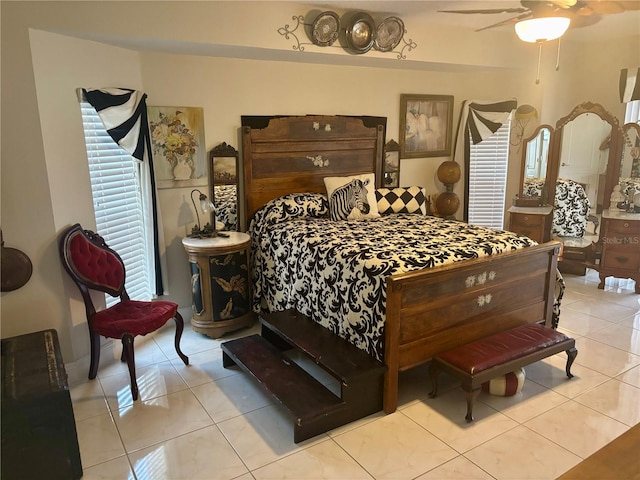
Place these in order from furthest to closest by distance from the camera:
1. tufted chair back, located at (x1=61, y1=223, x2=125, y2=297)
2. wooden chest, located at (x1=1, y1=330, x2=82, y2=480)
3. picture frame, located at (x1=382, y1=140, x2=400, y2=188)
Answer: picture frame, located at (x1=382, y1=140, x2=400, y2=188)
tufted chair back, located at (x1=61, y1=223, x2=125, y2=297)
wooden chest, located at (x1=1, y1=330, x2=82, y2=480)

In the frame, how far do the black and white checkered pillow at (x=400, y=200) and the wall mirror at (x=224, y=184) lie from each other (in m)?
1.28

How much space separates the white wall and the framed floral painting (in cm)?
8

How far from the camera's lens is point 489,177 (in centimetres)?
511

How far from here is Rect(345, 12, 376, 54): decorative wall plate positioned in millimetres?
3633

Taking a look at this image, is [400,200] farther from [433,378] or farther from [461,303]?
[433,378]

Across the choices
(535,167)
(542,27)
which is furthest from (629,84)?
(542,27)

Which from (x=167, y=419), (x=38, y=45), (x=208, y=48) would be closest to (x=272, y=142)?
(x=208, y=48)

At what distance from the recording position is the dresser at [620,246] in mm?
4324

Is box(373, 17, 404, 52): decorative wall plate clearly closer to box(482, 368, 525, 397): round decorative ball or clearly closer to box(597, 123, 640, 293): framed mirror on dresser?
box(597, 123, 640, 293): framed mirror on dresser

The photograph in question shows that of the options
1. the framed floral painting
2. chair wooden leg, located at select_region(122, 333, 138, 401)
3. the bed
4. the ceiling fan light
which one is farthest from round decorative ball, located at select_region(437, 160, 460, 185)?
chair wooden leg, located at select_region(122, 333, 138, 401)

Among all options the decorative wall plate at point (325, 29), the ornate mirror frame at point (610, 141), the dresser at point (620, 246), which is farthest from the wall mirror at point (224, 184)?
the dresser at point (620, 246)

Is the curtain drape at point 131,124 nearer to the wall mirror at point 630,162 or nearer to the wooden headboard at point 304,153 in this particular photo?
the wooden headboard at point 304,153

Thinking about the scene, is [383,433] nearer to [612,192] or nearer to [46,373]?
[46,373]

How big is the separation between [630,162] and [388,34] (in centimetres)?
261
